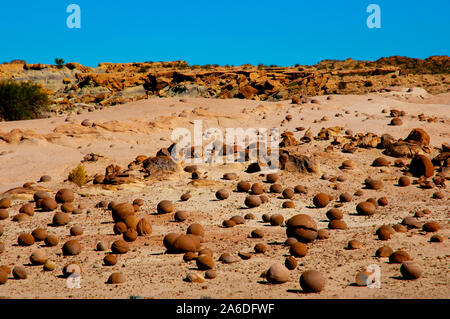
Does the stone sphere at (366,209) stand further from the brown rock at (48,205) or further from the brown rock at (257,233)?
the brown rock at (48,205)

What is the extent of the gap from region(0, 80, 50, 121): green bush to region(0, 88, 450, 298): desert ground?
16.6 ft

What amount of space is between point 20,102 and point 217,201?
51.4ft

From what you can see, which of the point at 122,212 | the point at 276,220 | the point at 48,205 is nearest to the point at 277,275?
the point at 276,220

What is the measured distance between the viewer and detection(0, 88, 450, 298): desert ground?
4.89 m

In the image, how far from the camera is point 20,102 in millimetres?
20953

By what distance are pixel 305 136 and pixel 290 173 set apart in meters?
3.02

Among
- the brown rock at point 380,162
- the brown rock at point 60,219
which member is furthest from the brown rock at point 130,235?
the brown rock at point 380,162

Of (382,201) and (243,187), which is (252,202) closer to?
(243,187)

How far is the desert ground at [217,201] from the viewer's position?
489cm

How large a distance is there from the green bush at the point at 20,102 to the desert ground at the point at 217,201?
506 centimetres

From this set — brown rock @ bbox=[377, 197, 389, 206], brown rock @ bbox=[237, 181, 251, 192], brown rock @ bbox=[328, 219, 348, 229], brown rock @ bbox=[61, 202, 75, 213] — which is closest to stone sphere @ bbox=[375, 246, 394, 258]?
brown rock @ bbox=[328, 219, 348, 229]

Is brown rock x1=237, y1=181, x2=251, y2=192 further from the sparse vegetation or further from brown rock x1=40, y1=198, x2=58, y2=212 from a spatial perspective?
the sparse vegetation
